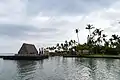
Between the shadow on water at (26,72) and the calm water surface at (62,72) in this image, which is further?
the shadow on water at (26,72)

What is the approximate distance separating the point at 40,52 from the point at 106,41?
39.3 metres

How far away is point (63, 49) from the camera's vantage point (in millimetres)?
172250

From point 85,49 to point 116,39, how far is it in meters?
20.4

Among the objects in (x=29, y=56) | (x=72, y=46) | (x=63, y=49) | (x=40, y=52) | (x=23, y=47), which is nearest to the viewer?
(x=29, y=56)

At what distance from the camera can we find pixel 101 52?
402 ft

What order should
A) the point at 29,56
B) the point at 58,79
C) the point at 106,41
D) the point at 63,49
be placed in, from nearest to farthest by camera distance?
the point at 58,79, the point at 29,56, the point at 106,41, the point at 63,49

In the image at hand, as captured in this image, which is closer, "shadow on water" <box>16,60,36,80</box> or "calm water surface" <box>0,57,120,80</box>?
"calm water surface" <box>0,57,120,80</box>

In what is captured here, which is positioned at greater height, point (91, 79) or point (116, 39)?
point (116, 39)

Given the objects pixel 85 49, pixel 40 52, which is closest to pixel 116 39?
pixel 85 49

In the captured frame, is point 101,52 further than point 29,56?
Yes

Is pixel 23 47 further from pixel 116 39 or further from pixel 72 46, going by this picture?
pixel 72 46

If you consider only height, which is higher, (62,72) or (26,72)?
(26,72)

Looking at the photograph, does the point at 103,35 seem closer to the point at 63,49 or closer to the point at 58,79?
the point at 63,49

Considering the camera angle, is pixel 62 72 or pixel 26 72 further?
pixel 26 72
